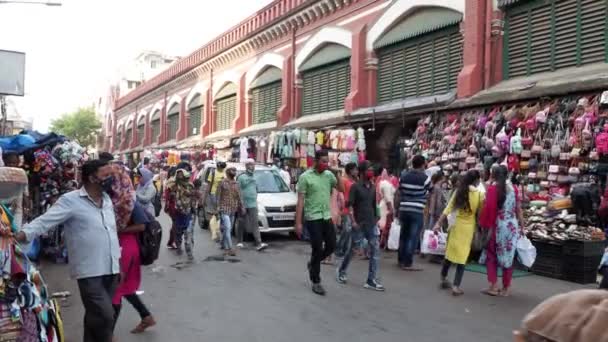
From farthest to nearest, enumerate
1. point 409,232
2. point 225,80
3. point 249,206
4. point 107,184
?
point 225,80, point 249,206, point 409,232, point 107,184

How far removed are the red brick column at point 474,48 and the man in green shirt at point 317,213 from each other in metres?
7.10

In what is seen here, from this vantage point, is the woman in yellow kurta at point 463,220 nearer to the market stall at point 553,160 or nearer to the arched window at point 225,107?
the market stall at point 553,160

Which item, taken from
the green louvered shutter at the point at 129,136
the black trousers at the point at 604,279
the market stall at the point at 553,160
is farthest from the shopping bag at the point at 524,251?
the green louvered shutter at the point at 129,136

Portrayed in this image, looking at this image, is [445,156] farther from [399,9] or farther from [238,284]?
[238,284]

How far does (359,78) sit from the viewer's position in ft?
60.8

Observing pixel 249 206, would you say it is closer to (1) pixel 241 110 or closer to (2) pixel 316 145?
(2) pixel 316 145

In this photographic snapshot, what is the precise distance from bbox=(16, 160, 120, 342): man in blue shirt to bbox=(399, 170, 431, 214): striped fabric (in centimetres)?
617

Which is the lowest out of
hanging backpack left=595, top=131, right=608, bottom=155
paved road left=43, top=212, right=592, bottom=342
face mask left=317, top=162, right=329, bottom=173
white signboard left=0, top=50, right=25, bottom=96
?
paved road left=43, top=212, right=592, bottom=342

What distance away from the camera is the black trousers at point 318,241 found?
7711 millimetres

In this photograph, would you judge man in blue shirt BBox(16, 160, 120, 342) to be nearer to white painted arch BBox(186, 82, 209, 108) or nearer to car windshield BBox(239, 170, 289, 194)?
car windshield BBox(239, 170, 289, 194)

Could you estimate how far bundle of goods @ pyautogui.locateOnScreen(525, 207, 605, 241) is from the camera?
29.4 feet

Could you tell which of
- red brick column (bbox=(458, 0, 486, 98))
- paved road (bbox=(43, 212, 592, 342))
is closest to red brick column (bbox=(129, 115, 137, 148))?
red brick column (bbox=(458, 0, 486, 98))

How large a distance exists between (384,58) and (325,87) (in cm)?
375

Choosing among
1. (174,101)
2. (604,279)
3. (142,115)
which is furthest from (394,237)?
(142,115)
